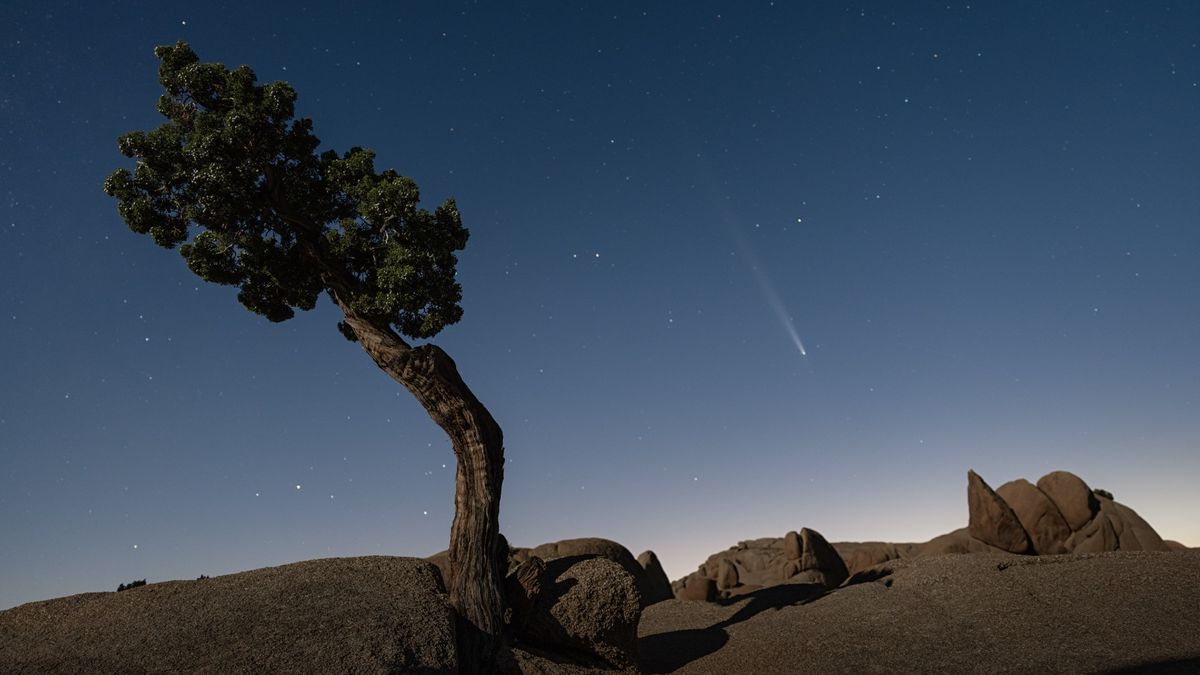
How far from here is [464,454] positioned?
16.2 metres

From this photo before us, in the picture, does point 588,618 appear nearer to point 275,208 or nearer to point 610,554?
point 275,208

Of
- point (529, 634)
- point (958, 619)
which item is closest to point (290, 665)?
point (529, 634)

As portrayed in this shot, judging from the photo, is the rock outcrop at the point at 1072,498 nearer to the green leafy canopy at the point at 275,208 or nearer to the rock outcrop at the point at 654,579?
the rock outcrop at the point at 654,579

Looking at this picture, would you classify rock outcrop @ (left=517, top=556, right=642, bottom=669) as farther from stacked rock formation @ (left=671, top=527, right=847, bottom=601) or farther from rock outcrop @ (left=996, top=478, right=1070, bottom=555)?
rock outcrop @ (left=996, top=478, right=1070, bottom=555)

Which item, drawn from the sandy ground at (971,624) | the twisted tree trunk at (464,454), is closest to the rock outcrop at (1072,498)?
the sandy ground at (971,624)

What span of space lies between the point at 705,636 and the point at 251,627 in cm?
1074

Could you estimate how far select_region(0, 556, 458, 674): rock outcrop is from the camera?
38.7 ft

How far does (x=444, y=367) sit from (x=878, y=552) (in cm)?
3517

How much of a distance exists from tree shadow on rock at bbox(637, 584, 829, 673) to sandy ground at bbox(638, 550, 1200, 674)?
6cm

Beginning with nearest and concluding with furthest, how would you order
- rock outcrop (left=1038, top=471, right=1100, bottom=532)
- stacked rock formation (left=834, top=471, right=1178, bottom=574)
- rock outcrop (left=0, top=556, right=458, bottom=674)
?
rock outcrop (left=0, top=556, right=458, bottom=674), stacked rock formation (left=834, top=471, right=1178, bottom=574), rock outcrop (left=1038, top=471, right=1100, bottom=532)

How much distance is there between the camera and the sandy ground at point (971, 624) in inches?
575

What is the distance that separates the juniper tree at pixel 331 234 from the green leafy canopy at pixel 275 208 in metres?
0.03

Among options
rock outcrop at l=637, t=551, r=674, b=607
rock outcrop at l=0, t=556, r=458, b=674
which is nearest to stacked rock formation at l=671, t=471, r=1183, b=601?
rock outcrop at l=637, t=551, r=674, b=607

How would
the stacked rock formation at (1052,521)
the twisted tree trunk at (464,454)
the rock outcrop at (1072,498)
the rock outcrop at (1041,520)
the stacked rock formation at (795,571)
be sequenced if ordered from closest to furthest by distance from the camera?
the twisted tree trunk at (464,454) → the stacked rock formation at (1052,521) → the rock outcrop at (1041,520) → the rock outcrop at (1072,498) → the stacked rock formation at (795,571)
